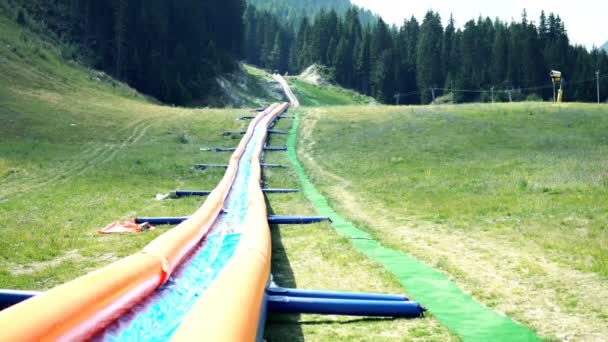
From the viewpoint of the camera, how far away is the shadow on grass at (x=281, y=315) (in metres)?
6.47

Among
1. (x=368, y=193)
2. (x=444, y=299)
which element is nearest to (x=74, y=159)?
(x=368, y=193)

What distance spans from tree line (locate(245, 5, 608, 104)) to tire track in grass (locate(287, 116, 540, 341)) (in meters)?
98.7

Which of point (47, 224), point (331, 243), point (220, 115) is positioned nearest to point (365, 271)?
point (331, 243)

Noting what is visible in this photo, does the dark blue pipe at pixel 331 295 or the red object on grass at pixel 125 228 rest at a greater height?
the dark blue pipe at pixel 331 295

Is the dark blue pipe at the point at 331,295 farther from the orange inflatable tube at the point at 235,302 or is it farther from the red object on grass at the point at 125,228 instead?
the red object on grass at the point at 125,228

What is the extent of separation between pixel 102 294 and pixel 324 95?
108 metres

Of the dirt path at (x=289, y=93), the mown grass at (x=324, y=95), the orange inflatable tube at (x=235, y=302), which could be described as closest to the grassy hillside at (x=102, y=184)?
the orange inflatable tube at (x=235, y=302)

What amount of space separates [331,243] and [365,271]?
7.22 feet

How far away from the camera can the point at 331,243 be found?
448 inches

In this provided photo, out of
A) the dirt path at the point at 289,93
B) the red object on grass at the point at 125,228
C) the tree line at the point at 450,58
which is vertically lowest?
the red object on grass at the point at 125,228

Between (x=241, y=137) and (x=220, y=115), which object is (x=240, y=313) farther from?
(x=220, y=115)

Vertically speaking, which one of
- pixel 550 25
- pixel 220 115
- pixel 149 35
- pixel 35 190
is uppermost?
pixel 550 25

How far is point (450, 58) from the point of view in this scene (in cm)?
12419

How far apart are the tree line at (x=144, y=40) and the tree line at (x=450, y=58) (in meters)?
43.3
